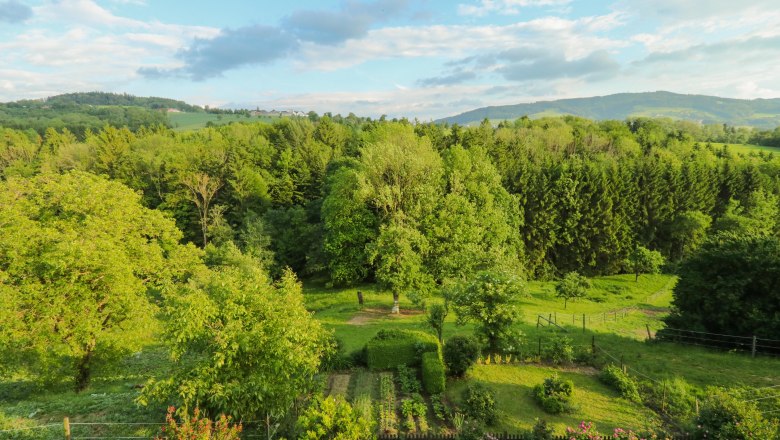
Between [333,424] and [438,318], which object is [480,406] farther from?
[438,318]

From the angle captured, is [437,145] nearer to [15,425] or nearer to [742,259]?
[742,259]

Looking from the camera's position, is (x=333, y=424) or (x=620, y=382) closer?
(x=333, y=424)

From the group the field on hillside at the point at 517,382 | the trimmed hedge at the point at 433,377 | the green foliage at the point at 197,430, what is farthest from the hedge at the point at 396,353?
the green foliage at the point at 197,430

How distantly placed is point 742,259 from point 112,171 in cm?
7121

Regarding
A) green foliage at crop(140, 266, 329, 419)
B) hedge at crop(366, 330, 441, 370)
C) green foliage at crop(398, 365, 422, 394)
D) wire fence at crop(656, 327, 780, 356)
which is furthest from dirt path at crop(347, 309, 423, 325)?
green foliage at crop(140, 266, 329, 419)

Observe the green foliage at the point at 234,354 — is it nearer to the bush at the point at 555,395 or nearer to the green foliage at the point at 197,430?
the green foliage at the point at 197,430

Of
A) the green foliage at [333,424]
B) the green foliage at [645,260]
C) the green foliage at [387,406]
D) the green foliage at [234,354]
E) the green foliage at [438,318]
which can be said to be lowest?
the green foliage at [645,260]

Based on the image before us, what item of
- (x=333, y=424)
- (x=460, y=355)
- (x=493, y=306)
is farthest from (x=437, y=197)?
(x=333, y=424)

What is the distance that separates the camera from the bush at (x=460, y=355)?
17.2 m

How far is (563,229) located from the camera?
46.5 m

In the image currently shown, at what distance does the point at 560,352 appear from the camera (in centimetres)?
1844

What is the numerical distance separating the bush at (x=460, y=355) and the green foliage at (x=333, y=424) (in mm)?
7094

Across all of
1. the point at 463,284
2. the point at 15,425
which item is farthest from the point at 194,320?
the point at 463,284

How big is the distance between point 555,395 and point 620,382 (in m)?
3.20
